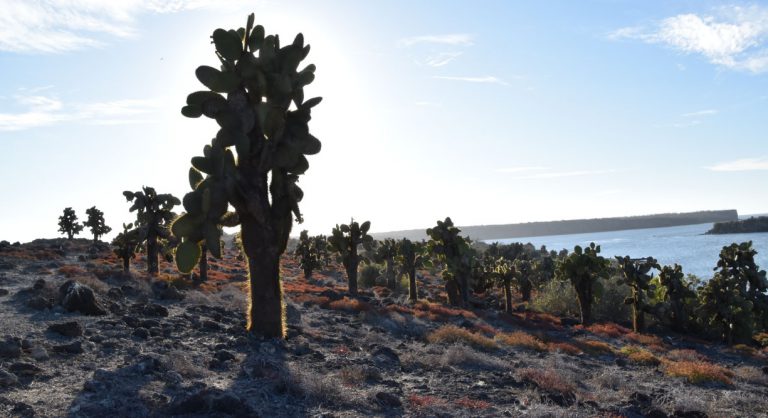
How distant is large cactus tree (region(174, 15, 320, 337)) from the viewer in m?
15.0

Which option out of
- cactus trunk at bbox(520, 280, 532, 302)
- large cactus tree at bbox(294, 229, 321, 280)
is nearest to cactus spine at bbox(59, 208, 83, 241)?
large cactus tree at bbox(294, 229, 321, 280)

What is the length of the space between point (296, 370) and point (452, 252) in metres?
28.3

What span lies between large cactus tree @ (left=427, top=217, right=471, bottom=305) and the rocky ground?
14.5 m

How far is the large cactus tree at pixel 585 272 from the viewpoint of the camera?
35.6 meters

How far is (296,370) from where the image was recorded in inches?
472

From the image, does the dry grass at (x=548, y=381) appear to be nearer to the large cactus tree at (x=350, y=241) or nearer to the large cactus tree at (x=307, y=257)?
the large cactus tree at (x=350, y=241)

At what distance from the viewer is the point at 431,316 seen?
28.7 m

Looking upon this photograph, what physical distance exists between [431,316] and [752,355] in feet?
53.9

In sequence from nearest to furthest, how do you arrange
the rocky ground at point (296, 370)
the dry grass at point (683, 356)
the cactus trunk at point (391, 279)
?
1. the rocky ground at point (296, 370)
2. the dry grass at point (683, 356)
3. the cactus trunk at point (391, 279)

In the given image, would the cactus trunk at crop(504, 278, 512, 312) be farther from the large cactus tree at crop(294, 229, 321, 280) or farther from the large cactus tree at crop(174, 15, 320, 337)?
the large cactus tree at crop(174, 15, 320, 337)

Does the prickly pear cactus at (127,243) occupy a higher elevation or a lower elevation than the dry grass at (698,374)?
higher

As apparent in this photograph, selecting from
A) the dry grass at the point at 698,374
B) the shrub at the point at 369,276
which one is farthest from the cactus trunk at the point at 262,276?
the shrub at the point at 369,276

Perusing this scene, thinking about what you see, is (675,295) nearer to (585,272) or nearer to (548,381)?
(585,272)

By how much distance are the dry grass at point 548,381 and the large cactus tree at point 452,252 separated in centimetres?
2450
